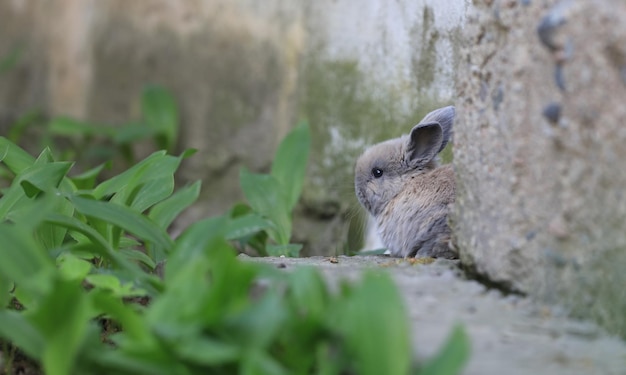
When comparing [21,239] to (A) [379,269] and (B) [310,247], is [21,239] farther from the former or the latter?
(B) [310,247]

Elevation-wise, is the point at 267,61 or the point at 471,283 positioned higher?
the point at 267,61

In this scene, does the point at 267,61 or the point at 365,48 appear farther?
the point at 267,61

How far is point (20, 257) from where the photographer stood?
2119 mm

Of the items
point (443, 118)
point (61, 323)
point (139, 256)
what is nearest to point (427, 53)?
point (443, 118)

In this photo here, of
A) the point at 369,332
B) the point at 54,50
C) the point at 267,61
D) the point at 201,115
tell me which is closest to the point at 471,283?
the point at 369,332

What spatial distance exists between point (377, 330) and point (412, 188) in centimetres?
187

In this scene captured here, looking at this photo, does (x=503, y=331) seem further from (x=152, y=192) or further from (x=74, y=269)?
(x=152, y=192)

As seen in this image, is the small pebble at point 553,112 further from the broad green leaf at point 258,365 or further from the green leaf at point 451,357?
the broad green leaf at point 258,365

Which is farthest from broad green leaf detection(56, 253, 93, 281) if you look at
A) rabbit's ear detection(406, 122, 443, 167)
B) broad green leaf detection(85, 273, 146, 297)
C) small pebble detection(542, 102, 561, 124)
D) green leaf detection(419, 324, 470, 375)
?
rabbit's ear detection(406, 122, 443, 167)

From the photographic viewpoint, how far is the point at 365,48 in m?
4.89

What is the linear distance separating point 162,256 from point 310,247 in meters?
2.03

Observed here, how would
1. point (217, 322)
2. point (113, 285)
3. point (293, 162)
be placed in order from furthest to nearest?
point (293, 162)
point (113, 285)
point (217, 322)

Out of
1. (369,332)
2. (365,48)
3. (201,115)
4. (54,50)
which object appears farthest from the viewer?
(54,50)

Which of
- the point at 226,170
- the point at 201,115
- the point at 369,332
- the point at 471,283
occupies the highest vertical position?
the point at 201,115
